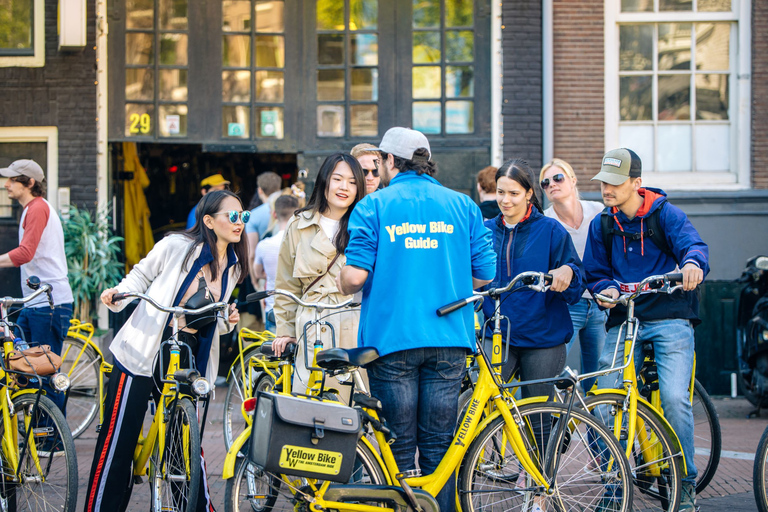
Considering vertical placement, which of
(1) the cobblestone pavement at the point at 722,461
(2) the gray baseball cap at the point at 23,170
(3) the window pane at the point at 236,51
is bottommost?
(1) the cobblestone pavement at the point at 722,461

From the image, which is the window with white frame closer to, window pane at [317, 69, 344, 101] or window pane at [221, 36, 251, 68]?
window pane at [317, 69, 344, 101]

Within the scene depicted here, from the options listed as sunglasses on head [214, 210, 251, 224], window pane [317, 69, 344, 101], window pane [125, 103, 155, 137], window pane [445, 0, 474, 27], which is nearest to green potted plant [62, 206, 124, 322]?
window pane [125, 103, 155, 137]

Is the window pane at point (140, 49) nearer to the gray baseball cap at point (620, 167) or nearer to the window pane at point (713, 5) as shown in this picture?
the window pane at point (713, 5)

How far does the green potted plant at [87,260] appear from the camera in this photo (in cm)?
900

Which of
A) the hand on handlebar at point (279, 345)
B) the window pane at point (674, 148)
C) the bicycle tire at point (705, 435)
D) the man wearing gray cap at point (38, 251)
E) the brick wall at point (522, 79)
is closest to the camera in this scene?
the hand on handlebar at point (279, 345)

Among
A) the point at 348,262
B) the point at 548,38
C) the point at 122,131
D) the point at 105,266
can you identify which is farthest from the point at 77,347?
the point at 548,38

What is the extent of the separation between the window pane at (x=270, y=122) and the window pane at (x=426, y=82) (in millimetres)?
1600

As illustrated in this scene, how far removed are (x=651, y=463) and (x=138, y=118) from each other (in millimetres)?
7408

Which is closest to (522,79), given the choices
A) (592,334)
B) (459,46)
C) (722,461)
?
(459,46)

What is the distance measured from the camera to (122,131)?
386 inches

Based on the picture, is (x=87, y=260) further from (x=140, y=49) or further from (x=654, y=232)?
(x=654, y=232)

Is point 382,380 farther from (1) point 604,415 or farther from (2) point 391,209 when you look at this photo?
(1) point 604,415

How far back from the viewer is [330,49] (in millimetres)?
9938

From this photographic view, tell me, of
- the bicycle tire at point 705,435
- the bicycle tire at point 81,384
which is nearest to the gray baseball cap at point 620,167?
the bicycle tire at point 705,435
